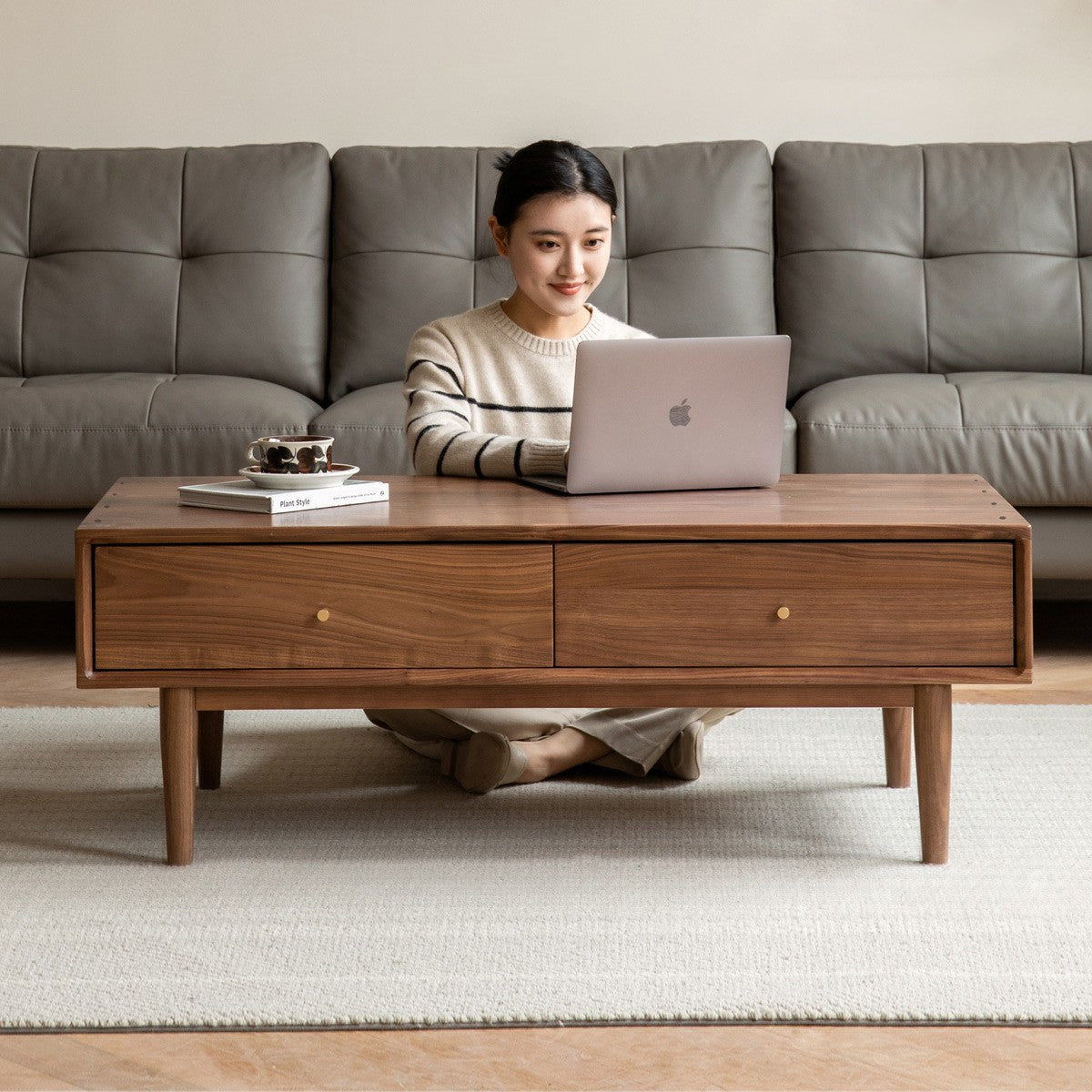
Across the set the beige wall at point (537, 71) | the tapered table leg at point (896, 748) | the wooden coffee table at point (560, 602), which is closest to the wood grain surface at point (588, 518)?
the wooden coffee table at point (560, 602)

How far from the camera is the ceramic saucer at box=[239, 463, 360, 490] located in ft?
5.38

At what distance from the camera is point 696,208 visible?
3076 mm

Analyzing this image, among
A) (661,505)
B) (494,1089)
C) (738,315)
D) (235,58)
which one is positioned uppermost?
(235,58)

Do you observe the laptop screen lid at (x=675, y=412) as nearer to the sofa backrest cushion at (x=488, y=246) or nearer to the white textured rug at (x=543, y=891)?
the white textured rug at (x=543, y=891)

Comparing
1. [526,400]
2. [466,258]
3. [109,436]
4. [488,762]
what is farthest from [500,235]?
[466,258]

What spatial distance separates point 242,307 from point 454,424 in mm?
1285

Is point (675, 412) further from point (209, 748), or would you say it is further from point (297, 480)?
point (209, 748)

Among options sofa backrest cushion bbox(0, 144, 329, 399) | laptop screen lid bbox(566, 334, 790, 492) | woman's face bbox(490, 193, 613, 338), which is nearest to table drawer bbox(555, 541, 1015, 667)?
laptop screen lid bbox(566, 334, 790, 492)

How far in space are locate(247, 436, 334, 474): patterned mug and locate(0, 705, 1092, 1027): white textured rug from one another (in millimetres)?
436

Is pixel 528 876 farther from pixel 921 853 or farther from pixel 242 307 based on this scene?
pixel 242 307

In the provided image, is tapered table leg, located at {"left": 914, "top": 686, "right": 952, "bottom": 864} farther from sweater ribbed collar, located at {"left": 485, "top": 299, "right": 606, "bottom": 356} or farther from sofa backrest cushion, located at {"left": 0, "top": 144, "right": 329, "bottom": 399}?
sofa backrest cushion, located at {"left": 0, "top": 144, "right": 329, "bottom": 399}

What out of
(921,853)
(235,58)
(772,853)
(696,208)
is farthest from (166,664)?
(235,58)

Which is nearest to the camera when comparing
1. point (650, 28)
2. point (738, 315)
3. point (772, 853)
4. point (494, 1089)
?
point (494, 1089)

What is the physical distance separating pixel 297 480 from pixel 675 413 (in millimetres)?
432
